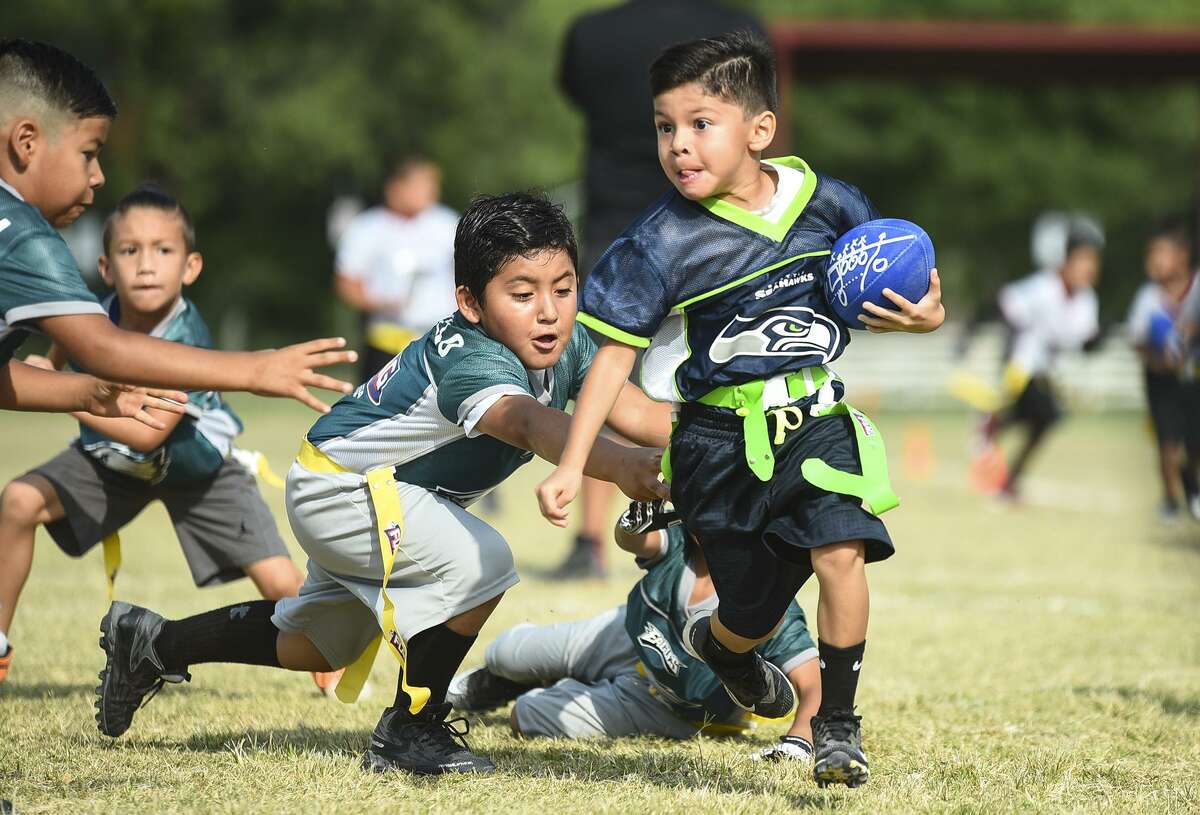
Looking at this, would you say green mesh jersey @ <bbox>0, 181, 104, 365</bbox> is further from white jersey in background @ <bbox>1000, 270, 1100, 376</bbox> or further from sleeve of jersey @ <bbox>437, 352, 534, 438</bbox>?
white jersey in background @ <bbox>1000, 270, 1100, 376</bbox>

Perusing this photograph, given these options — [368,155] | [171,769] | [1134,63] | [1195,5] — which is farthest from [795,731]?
[1195,5]

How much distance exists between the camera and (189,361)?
11.9ft

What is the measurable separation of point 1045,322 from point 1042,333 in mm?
114

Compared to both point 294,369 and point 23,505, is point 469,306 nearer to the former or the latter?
point 294,369

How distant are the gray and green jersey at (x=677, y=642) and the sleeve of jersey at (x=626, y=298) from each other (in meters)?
0.82

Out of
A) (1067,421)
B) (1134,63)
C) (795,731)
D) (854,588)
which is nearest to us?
(854,588)

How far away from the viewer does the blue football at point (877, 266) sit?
146 inches

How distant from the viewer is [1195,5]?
125ft

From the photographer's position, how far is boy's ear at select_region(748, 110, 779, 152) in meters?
3.90

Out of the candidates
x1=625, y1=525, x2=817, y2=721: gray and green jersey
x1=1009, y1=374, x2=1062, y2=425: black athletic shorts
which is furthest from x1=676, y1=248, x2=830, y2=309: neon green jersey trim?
x1=1009, y1=374, x2=1062, y2=425: black athletic shorts

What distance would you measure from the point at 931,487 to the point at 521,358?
10173mm

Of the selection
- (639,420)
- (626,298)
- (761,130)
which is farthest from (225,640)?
(761,130)

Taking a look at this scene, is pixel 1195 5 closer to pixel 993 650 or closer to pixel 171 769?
pixel 993 650

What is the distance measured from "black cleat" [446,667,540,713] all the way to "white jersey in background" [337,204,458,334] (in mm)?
4953
